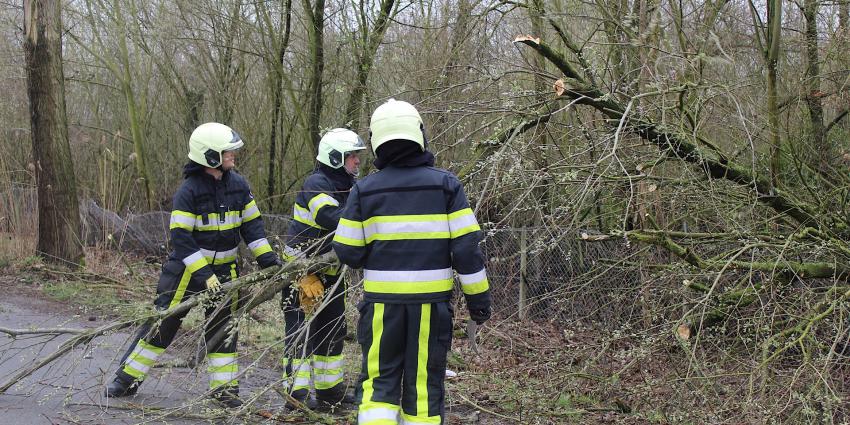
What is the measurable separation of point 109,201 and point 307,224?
858 cm

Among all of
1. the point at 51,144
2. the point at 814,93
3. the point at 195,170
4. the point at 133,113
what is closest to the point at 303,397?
the point at 195,170

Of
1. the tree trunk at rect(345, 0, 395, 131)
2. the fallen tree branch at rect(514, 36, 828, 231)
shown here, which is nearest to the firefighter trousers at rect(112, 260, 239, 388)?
the fallen tree branch at rect(514, 36, 828, 231)

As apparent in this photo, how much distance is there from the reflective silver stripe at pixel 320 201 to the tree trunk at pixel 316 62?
645 cm

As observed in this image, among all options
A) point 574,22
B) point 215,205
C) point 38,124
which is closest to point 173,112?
point 38,124

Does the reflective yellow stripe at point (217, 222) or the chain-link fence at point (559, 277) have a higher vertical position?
the reflective yellow stripe at point (217, 222)

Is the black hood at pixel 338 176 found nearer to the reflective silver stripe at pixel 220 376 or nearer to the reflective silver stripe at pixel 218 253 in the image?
the reflective silver stripe at pixel 218 253

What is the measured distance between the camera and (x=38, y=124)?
1155cm

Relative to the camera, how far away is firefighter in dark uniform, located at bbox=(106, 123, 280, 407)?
5.35m

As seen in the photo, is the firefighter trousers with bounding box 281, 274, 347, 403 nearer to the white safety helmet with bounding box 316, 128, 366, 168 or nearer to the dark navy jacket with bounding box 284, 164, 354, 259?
the dark navy jacket with bounding box 284, 164, 354, 259

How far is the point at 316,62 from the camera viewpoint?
11656 millimetres

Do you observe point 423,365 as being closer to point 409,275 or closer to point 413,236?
point 409,275

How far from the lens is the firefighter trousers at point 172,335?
5.36 m

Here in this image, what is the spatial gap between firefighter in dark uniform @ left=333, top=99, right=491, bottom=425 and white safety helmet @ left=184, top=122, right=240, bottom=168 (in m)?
1.80

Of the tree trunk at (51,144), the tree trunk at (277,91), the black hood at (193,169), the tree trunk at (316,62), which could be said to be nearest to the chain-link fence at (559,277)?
the black hood at (193,169)
